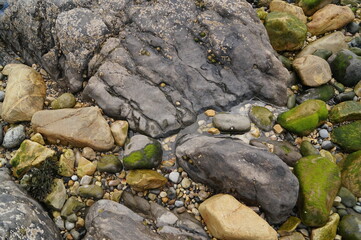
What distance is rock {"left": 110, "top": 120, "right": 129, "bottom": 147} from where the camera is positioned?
15.8ft

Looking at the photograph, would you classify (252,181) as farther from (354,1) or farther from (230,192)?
(354,1)

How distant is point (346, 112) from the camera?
17.0 feet

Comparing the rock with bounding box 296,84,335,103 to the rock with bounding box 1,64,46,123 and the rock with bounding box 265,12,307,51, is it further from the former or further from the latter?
the rock with bounding box 1,64,46,123

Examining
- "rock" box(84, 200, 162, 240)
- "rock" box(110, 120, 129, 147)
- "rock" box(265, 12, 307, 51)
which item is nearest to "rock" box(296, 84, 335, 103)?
"rock" box(265, 12, 307, 51)

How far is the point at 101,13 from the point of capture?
552 cm

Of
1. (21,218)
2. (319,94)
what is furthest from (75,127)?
(319,94)

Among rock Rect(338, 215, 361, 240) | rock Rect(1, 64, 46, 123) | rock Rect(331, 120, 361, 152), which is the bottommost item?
rock Rect(338, 215, 361, 240)

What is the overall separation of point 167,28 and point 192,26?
0.44 meters

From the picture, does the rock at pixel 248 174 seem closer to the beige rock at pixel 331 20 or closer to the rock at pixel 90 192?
the rock at pixel 90 192

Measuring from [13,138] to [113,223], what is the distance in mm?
2123

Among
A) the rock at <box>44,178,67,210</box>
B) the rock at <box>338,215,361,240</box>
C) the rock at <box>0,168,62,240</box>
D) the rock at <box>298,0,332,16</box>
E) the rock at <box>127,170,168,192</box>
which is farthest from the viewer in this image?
the rock at <box>298,0,332,16</box>

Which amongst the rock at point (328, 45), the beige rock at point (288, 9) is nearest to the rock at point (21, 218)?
the rock at point (328, 45)

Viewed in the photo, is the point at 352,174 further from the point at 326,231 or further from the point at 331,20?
the point at 331,20

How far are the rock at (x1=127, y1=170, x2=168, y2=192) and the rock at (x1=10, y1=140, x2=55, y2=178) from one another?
3.90ft
